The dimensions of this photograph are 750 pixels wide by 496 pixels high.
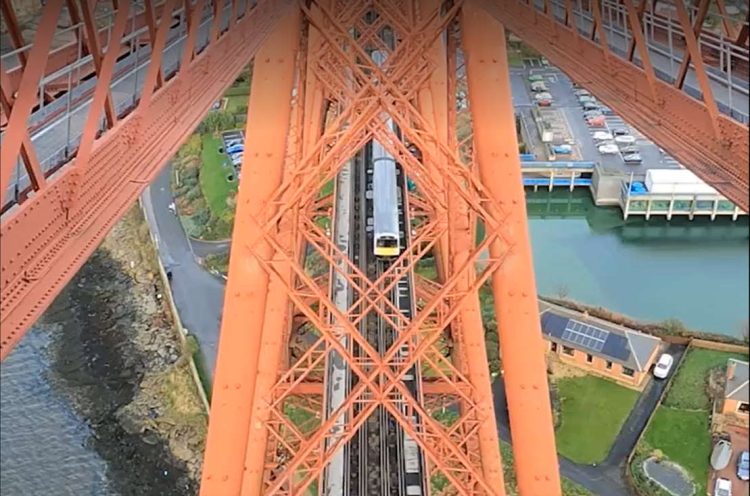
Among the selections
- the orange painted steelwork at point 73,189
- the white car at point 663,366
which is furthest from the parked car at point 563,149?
the orange painted steelwork at point 73,189

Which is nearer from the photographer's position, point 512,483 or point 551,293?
point 512,483

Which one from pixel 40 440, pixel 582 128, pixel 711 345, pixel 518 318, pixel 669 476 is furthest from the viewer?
pixel 582 128

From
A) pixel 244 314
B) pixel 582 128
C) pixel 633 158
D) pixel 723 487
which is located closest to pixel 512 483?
pixel 723 487

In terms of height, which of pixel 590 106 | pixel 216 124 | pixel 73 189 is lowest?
pixel 590 106

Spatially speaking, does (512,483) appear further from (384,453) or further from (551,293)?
(551,293)

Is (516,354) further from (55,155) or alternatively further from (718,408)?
(718,408)

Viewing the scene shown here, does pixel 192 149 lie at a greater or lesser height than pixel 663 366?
greater
